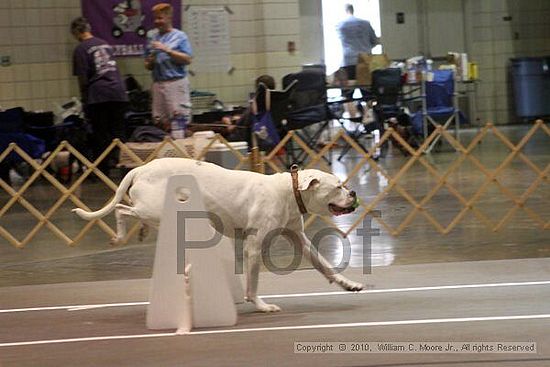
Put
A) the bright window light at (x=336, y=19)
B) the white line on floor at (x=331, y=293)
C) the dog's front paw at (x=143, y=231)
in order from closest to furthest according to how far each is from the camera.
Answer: the white line on floor at (x=331, y=293), the dog's front paw at (x=143, y=231), the bright window light at (x=336, y=19)

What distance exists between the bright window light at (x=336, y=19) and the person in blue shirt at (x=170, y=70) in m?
7.65

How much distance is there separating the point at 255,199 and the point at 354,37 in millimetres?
11702

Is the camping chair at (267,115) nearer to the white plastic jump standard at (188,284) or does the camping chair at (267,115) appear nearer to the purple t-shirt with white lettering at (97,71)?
the purple t-shirt with white lettering at (97,71)

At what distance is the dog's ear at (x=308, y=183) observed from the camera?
5785 millimetres

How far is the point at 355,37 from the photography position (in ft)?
56.3

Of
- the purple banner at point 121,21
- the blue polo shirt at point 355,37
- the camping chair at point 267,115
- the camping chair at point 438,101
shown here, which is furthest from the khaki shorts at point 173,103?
the blue polo shirt at point 355,37

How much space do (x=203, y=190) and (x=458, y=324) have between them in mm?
1584

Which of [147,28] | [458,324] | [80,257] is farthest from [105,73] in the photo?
[458,324]

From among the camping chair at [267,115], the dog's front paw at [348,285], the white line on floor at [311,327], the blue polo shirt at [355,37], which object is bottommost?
the white line on floor at [311,327]

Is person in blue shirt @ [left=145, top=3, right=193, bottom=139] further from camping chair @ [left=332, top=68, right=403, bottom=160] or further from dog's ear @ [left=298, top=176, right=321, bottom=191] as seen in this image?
dog's ear @ [left=298, top=176, right=321, bottom=191]

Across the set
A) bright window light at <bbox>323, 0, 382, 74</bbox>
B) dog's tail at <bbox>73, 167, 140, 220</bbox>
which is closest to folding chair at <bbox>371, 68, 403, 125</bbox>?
bright window light at <bbox>323, 0, 382, 74</bbox>

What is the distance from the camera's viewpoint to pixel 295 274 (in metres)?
6.97
